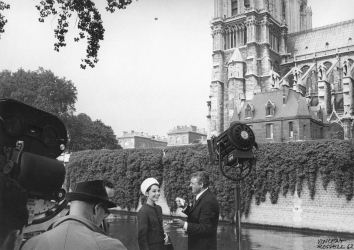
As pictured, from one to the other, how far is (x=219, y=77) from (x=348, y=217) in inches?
1434

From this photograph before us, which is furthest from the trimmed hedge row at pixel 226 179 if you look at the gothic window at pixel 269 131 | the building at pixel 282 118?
the gothic window at pixel 269 131

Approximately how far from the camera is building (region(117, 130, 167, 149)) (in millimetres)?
83250

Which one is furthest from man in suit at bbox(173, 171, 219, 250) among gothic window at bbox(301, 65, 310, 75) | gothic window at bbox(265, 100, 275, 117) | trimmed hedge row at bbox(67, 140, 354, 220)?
gothic window at bbox(301, 65, 310, 75)

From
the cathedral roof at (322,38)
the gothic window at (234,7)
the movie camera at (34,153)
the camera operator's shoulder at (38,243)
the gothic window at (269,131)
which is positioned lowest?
the camera operator's shoulder at (38,243)

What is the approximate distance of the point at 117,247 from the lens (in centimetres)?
200

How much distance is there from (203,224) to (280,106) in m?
27.2

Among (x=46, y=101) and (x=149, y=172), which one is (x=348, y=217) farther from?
(x=46, y=101)

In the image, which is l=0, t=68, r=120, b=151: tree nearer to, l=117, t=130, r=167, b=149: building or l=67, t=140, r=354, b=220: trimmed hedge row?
l=67, t=140, r=354, b=220: trimmed hedge row

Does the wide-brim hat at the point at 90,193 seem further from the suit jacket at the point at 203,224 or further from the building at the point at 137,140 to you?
the building at the point at 137,140

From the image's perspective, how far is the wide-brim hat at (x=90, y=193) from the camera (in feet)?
7.91

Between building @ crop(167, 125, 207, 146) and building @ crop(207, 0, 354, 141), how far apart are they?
2474 centimetres

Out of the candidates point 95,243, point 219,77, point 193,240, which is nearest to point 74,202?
point 95,243

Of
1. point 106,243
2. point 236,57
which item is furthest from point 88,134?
point 106,243

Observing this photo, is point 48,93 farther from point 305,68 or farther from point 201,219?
point 305,68
